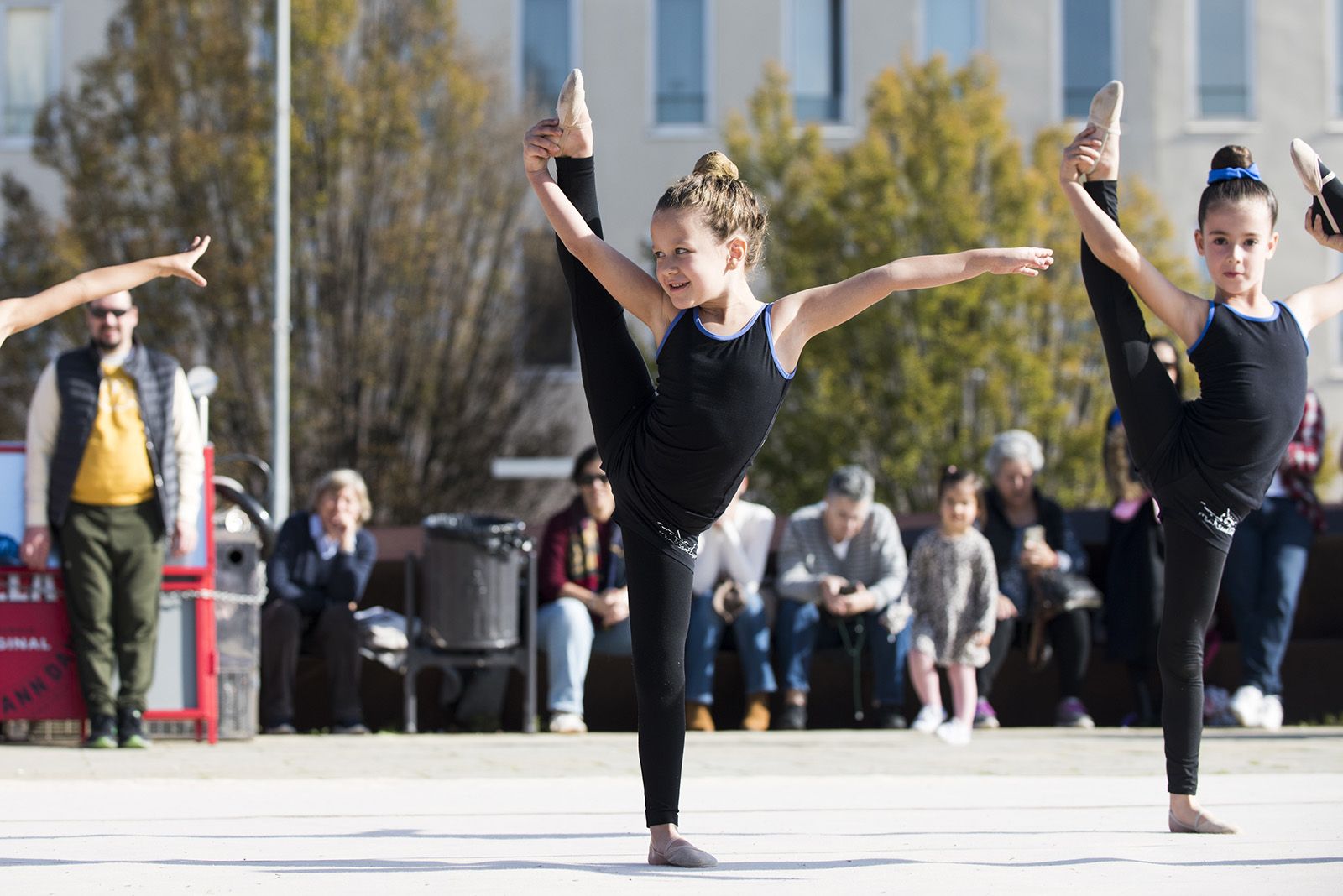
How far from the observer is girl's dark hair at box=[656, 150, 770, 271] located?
4.66m

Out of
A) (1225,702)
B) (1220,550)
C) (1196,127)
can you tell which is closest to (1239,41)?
(1196,127)

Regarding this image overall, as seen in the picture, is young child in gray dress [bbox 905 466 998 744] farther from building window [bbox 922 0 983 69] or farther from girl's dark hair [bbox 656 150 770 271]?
building window [bbox 922 0 983 69]

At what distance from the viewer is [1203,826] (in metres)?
5.08

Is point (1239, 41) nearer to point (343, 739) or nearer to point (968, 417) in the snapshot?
point (968, 417)

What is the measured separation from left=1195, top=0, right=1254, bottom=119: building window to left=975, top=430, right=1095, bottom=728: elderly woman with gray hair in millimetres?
19437

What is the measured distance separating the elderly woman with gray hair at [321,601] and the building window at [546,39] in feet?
60.0

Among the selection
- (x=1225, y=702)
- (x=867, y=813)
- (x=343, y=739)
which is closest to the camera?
(x=867, y=813)

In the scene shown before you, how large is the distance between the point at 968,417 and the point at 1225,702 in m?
13.8

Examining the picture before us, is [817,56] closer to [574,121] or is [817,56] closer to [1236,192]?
[1236,192]

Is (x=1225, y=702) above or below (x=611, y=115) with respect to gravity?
below

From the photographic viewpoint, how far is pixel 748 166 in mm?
23844

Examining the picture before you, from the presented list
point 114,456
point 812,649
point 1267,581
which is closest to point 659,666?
point 114,456

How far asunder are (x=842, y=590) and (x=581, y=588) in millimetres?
1472

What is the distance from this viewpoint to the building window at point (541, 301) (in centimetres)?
2469
